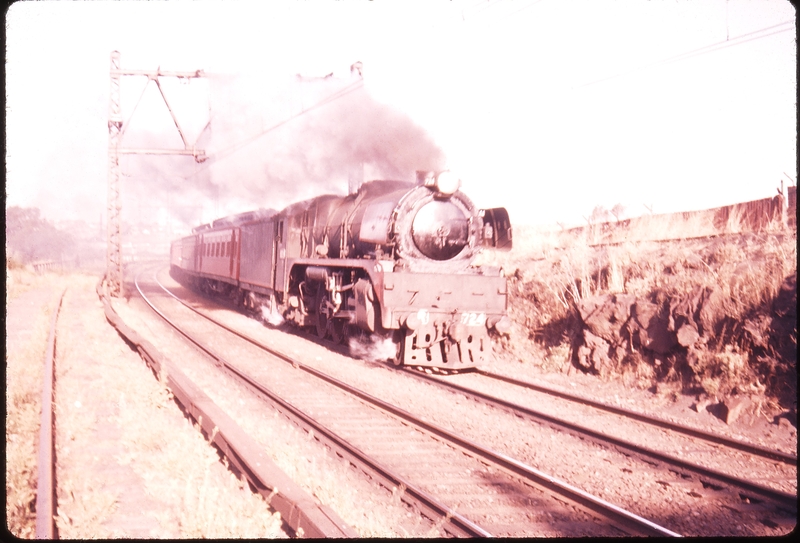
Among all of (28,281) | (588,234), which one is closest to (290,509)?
(588,234)

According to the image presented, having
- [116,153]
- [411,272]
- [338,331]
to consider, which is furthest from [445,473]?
[116,153]

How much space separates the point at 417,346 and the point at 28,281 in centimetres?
2582

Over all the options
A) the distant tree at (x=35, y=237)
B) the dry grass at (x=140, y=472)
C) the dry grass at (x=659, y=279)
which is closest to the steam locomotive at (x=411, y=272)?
the dry grass at (x=659, y=279)

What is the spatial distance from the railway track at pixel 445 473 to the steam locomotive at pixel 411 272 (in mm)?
1727

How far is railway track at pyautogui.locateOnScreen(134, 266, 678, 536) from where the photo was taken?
394 cm

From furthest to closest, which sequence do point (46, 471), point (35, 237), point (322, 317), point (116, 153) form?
point (35, 237), point (116, 153), point (322, 317), point (46, 471)

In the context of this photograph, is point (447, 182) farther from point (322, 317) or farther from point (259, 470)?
point (259, 470)

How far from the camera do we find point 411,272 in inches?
346

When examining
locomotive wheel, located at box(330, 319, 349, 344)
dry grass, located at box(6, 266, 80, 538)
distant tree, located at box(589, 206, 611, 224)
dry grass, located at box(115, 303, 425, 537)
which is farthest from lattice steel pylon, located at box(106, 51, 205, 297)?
distant tree, located at box(589, 206, 611, 224)

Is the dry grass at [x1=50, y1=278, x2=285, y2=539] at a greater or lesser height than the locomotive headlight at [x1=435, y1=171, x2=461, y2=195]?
lesser

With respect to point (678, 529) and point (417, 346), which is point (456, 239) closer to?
point (417, 346)

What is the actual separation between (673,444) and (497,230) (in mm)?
5305

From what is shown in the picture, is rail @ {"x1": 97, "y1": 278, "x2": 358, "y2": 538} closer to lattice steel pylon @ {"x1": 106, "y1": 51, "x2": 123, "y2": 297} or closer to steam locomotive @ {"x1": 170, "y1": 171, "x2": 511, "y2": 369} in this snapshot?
steam locomotive @ {"x1": 170, "y1": 171, "x2": 511, "y2": 369}

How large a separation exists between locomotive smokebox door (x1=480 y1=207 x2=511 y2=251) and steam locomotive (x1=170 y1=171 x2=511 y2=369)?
0.02m
